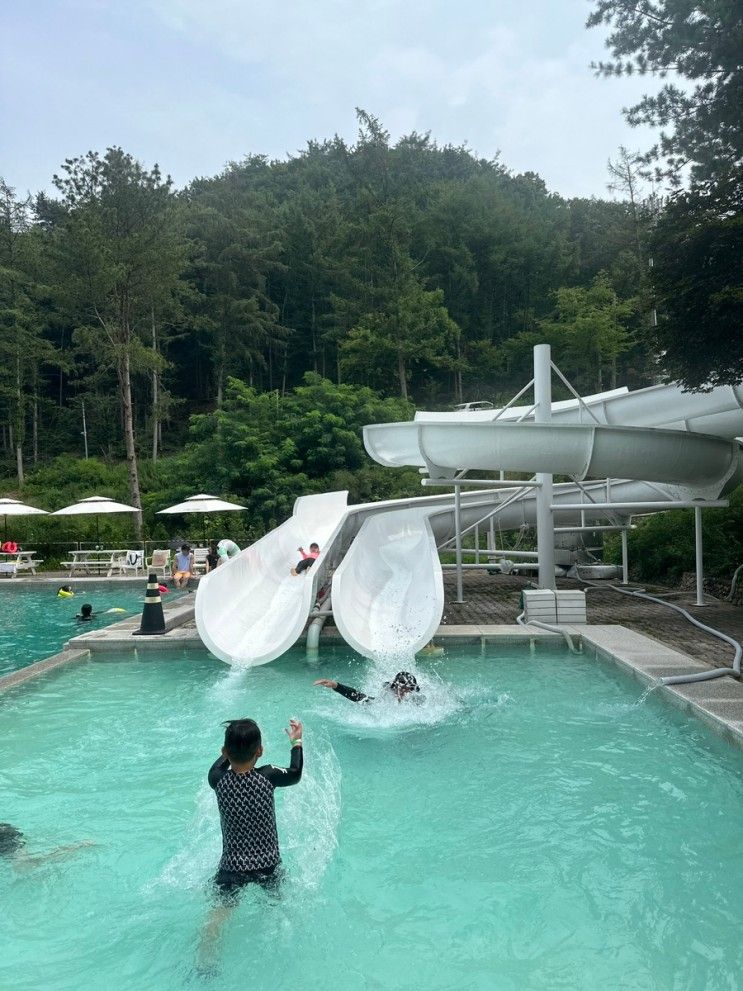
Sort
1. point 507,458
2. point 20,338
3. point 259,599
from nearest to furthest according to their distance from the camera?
point 507,458 → point 259,599 → point 20,338

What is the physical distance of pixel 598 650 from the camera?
27.6 feet

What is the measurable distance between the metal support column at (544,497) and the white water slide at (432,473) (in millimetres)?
552

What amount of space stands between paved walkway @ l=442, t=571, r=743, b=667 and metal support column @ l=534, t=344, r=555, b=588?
0.67 m

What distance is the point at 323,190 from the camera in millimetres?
43062

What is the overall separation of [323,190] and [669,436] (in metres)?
37.2

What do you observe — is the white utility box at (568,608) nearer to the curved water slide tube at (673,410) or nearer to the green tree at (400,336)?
the curved water slide tube at (673,410)

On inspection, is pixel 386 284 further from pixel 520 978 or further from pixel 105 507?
pixel 520 978

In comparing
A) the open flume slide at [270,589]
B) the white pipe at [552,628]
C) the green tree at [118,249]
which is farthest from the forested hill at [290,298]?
the white pipe at [552,628]

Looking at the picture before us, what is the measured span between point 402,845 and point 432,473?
6588 millimetres

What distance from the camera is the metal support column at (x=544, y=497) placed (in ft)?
37.2

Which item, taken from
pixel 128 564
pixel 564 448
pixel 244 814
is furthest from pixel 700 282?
pixel 128 564

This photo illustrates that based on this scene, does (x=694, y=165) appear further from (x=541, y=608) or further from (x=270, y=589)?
(x=270, y=589)

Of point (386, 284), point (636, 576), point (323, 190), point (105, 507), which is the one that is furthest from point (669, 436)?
point (323, 190)

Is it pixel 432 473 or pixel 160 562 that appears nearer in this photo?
pixel 432 473
